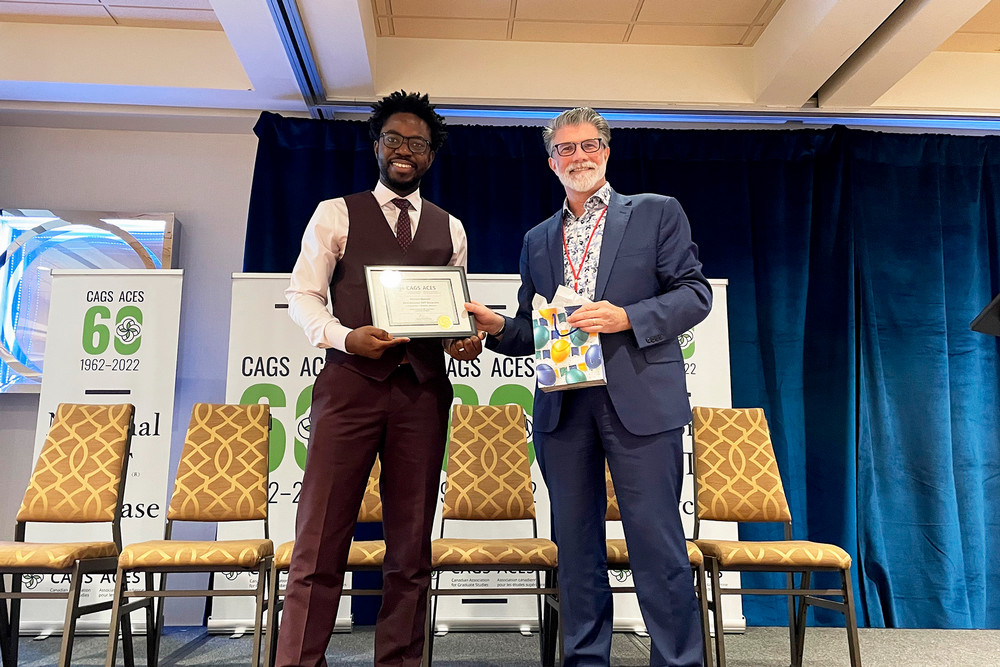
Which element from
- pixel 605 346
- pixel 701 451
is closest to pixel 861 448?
pixel 701 451

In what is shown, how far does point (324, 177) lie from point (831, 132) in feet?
10.5

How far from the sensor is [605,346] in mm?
2156

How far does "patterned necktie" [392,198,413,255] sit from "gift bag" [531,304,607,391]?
0.43 meters

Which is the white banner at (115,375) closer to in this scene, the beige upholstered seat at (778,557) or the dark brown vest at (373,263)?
the dark brown vest at (373,263)

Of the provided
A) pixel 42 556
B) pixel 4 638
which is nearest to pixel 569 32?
pixel 42 556

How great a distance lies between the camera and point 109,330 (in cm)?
405

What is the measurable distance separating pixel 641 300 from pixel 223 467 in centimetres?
205

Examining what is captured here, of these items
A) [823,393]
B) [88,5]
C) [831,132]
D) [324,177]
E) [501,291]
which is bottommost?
[823,393]

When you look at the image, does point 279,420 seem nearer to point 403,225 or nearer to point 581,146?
point 403,225

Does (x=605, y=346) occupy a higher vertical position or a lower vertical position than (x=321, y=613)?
higher

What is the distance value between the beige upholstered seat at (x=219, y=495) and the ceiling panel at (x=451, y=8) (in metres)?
2.32

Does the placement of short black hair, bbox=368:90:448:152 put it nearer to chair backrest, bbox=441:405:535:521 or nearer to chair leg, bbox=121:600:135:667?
chair backrest, bbox=441:405:535:521

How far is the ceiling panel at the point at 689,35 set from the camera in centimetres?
446

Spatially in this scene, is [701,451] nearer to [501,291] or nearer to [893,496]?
[501,291]
